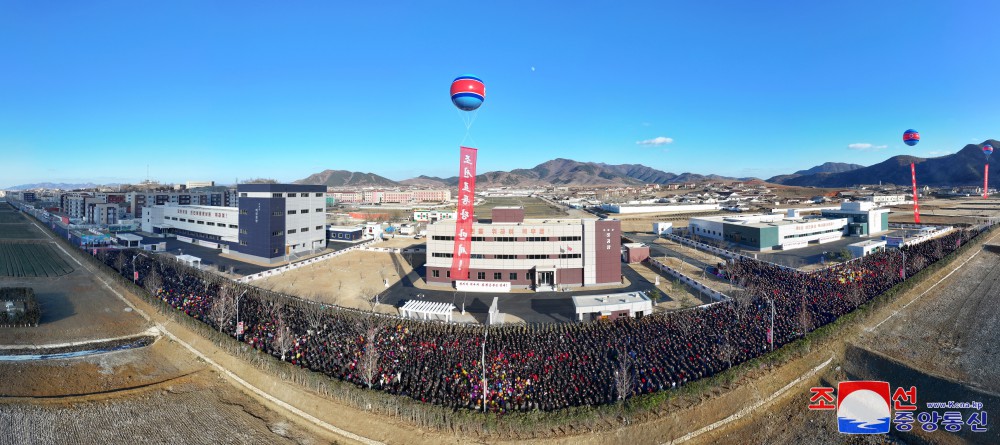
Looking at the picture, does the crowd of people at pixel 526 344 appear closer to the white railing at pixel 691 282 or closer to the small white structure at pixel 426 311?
the small white structure at pixel 426 311

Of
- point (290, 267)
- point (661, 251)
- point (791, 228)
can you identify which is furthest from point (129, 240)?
point (791, 228)

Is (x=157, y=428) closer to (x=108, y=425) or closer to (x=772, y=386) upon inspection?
(x=108, y=425)

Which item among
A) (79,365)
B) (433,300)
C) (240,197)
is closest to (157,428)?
(79,365)

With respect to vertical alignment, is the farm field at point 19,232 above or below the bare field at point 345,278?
above

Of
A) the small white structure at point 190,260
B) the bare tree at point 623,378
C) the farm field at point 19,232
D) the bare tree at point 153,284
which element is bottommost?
the bare tree at point 623,378

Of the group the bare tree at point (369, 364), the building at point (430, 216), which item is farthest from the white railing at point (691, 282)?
the building at point (430, 216)

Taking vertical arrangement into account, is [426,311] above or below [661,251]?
below

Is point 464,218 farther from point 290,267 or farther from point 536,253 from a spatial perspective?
point 290,267

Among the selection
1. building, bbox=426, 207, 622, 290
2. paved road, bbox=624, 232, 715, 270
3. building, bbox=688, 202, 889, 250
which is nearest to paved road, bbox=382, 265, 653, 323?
building, bbox=426, 207, 622, 290
